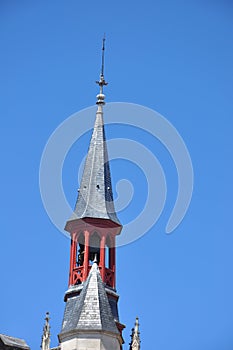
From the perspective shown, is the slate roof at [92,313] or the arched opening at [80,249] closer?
the slate roof at [92,313]

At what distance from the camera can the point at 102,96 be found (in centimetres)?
5944

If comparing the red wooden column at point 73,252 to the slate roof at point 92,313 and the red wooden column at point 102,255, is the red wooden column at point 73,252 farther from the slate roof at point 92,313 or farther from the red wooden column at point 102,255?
the slate roof at point 92,313

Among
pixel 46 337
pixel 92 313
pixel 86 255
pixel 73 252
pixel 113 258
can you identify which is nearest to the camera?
pixel 92 313

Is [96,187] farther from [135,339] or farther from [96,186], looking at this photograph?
[135,339]

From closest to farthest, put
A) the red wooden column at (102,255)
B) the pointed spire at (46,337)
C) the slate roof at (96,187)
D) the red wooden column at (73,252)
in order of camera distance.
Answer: the pointed spire at (46,337) → the red wooden column at (102,255) → the red wooden column at (73,252) → the slate roof at (96,187)

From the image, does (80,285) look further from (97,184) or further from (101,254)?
(97,184)

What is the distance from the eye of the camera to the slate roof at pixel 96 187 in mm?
53750

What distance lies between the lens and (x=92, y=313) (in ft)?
132

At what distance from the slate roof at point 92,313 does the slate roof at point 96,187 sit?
11697 millimetres

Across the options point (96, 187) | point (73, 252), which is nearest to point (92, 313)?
point (73, 252)

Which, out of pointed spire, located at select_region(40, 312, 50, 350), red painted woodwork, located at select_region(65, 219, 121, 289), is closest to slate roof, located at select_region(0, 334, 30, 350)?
pointed spire, located at select_region(40, 312, 50, 350)

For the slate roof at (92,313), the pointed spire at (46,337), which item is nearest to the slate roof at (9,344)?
the slate roof at (92,313)

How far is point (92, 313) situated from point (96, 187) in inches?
601

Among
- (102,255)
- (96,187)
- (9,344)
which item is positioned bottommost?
(9,344)
